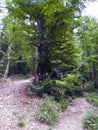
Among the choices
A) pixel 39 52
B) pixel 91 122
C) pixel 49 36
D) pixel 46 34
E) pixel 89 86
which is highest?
pixel 46 34

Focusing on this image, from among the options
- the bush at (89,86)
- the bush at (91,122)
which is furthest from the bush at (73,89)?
the bush at (91,122)

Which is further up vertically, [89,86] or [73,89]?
[73,89]

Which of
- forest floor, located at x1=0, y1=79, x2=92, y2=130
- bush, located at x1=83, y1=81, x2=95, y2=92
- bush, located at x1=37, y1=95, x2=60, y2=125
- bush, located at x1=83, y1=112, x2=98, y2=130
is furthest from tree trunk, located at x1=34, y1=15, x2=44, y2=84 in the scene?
bush, located at x1=83, y1=81, x2=95, y2=92

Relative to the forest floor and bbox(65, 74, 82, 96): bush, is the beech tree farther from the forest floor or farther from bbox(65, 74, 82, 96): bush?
the forest floor

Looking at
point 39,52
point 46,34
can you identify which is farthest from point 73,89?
point 46,34

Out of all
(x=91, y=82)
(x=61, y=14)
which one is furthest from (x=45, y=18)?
(x=91, y=82)

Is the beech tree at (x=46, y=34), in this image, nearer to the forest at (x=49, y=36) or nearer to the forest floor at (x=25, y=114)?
the forest at (x=49, y=36)

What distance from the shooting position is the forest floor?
23.6 ft

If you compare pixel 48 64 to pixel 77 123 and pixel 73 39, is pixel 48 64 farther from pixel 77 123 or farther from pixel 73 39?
pixel 77 123

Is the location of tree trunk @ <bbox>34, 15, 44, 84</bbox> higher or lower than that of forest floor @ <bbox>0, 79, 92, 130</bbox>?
higher

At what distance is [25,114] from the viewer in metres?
8.22

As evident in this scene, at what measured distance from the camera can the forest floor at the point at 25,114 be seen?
7.20 meters

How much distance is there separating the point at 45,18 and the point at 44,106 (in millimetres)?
5194

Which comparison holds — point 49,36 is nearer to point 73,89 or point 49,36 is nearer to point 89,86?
point 73,89
